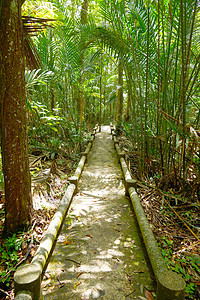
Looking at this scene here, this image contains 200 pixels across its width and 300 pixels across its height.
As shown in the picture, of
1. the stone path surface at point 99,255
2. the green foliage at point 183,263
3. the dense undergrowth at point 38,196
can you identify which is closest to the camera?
the stone path surface at point 99,255

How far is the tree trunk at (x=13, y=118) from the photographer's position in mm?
1925

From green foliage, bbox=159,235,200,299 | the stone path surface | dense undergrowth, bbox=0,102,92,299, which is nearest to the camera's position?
the stone path surface

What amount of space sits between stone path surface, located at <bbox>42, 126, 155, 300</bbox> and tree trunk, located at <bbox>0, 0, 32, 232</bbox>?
626mm

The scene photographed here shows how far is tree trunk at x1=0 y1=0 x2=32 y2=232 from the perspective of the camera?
1.92m

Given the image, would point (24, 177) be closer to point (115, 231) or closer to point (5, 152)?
point (5, 152)

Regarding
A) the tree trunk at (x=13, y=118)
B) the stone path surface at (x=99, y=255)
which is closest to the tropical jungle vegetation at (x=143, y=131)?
the tree trunk at (x=13, y=118)

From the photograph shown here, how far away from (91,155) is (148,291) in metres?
4.70

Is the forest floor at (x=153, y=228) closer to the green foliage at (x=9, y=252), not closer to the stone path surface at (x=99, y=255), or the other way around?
the green foliage at (x=9, y=252)

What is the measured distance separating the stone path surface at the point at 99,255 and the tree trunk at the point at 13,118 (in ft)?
2.06

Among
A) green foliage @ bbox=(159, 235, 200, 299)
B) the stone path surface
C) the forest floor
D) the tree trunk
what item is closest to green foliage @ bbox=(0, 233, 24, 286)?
the forest floor

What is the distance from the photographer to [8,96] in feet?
6.56

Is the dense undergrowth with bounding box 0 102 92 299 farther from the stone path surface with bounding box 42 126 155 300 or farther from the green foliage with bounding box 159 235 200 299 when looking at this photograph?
the green foliage with bounding box 159 235 200 299

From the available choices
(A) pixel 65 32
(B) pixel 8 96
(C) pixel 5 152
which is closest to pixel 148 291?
(C) pixel 5 152

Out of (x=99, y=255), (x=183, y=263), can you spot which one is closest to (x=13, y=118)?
(x=99, y=255)
